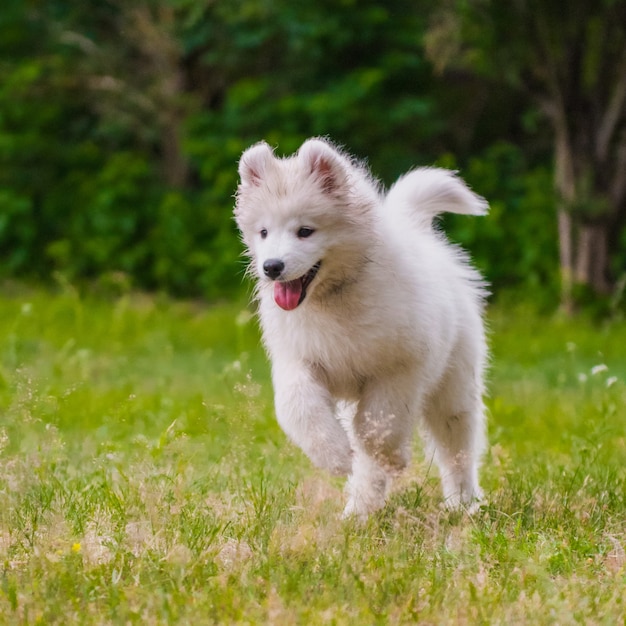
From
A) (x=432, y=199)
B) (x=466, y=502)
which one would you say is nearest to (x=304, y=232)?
(x=432, y=199)

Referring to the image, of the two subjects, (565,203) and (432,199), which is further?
(565,203)

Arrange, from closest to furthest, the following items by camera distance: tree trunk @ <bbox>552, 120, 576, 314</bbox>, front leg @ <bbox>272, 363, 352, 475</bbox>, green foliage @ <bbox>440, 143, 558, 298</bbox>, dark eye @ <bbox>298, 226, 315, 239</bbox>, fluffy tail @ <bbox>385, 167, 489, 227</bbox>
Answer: front leg @ <bbox>272, 363, 352, 475</bbox>, dark eye @ <bbox>298, 226, 315, 239</bbox>, fluffy tail @ <bbox>385, 167, 489, 227</bbox>, tree trunk @ <bbox>552, 120, 576, 314</bbox>, green foliage @ <bbox>440, 143, 558, 298</bbox>

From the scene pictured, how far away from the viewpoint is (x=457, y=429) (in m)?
5.57

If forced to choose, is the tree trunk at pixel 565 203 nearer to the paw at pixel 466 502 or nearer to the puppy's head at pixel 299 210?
the paw at pixel 466 502

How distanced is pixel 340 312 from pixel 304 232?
0.35 metres

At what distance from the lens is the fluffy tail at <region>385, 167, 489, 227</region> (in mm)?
5586

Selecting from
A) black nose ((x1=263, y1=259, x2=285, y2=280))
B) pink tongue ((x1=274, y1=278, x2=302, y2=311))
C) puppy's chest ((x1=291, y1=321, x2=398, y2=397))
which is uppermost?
black nose ((x1=263, y1=259, x2=285, y2=280))

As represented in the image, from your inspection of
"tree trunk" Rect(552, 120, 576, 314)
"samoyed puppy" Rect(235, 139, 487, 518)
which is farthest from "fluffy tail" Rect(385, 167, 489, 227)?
"tree trunk" Rect(552, 120, 576, 314)

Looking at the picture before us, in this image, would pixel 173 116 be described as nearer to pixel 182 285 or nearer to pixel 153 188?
pixel 153 188

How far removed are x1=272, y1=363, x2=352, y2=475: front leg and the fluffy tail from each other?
119cm

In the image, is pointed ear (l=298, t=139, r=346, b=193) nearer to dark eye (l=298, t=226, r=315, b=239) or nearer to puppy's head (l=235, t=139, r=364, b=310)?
puppy's head (l=235, t=139, r=364, b=310)

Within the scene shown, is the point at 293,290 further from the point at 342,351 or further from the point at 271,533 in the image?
the point at 271,533

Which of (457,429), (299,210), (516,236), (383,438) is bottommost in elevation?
(516,236)

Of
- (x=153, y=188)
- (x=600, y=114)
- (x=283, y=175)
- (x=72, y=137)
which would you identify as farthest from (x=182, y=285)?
(x=283, y=175)
